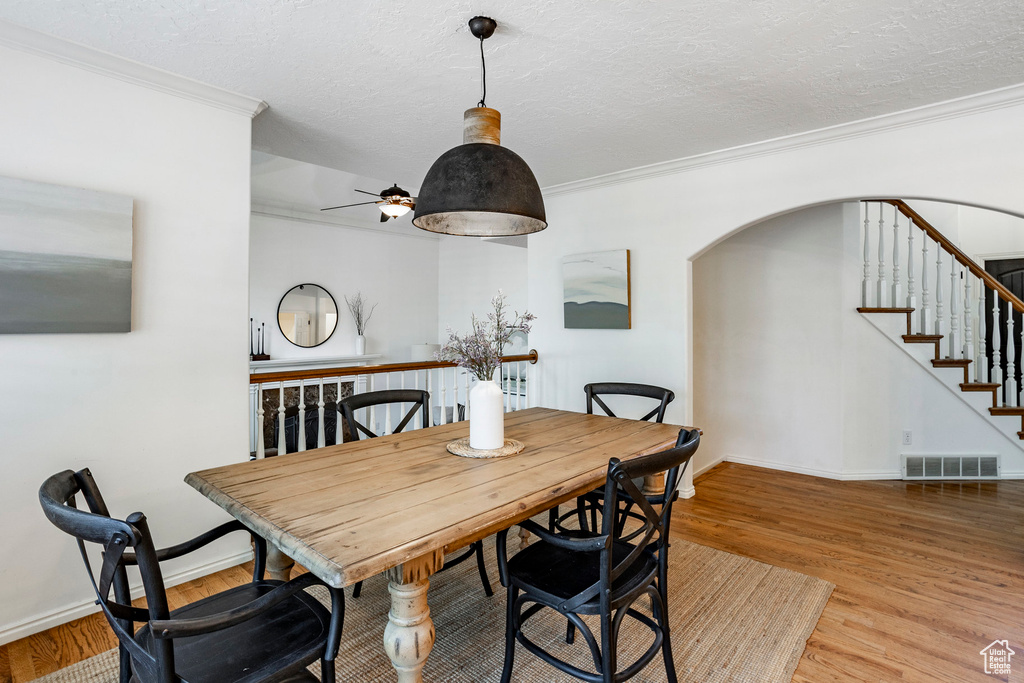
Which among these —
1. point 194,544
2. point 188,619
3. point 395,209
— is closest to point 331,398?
point 395,209

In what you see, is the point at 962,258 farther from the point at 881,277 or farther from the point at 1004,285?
the point at 1004,285

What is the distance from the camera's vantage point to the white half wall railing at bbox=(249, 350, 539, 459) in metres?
2.96

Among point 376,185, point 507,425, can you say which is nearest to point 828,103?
point 507,425

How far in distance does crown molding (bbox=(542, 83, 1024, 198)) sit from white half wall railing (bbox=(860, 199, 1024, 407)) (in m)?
1.20

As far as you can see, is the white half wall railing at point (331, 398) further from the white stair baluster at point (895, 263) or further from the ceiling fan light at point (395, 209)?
the white stair baluster at point (895, 263)

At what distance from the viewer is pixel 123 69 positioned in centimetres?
222

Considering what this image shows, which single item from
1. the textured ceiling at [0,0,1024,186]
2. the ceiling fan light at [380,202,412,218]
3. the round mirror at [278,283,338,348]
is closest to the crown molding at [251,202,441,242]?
the ceiling fan light at [380,202,412,218]

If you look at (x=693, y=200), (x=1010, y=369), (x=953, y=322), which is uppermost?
(x=693, y=200)

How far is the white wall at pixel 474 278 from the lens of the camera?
6.80 metres

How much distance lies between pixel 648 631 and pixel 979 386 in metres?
3.54

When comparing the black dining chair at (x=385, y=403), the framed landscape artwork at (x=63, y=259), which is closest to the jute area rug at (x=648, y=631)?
the black dining chair at (x=385, y=403)

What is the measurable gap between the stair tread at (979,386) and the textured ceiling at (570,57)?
2.36 meters

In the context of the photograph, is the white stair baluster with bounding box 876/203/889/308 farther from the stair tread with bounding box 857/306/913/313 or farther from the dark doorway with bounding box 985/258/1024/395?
the dark doorway with bounding box 985/258/1024/395

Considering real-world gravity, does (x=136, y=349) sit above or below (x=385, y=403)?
above
